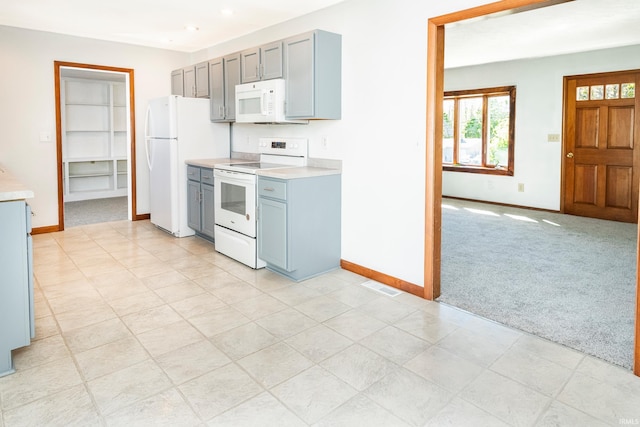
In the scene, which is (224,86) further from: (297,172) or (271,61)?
(297,172)

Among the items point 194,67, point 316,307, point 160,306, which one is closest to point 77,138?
point 194,67

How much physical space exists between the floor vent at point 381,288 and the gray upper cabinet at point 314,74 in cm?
144

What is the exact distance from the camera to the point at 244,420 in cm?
185

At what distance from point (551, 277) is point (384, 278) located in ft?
4.76

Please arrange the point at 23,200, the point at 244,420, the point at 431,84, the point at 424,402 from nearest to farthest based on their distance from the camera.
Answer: the point at 244,420
the point at 424,402
the point at 23,200
the point at 431,84

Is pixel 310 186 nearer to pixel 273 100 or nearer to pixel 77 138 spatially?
pixel 273 100

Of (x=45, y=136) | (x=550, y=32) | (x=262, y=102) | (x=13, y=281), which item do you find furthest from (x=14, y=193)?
(x=550, y=32)

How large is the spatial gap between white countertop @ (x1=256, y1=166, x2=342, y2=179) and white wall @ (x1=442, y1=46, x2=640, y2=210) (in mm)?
4370

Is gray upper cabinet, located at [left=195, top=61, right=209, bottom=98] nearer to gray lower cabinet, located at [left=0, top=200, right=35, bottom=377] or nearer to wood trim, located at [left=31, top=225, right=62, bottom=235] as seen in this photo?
wood trim, located at [left=31, top=225, right=62, bottom=235]

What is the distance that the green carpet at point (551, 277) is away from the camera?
274 cm

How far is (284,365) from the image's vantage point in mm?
2301

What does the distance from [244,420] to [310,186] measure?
6.95 ft

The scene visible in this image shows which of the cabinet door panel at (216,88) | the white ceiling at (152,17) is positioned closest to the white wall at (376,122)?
the white ceiling at (152,17)

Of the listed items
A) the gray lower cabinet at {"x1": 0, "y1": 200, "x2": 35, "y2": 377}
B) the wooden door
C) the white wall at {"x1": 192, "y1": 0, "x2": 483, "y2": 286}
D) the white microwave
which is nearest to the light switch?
the white microwave
